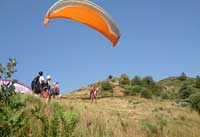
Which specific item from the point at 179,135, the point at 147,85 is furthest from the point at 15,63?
the point at 147,85

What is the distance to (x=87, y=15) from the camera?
42.6 ft

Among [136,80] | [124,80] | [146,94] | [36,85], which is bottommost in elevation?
[36,85]

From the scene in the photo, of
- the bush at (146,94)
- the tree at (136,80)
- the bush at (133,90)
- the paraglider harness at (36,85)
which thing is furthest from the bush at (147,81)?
the paraglider harness at (36,85)

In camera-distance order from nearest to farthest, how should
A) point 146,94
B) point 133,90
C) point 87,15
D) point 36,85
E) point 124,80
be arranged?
1. point 87,15
2. point 36,85
3. point 146,94
4. point 133,90
5. point 124,80

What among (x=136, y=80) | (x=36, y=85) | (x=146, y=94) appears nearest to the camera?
(x=36, y=85)

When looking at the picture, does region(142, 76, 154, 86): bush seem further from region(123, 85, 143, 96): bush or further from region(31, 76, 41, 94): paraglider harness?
region(31, 76, 41, 94): paraglider harness

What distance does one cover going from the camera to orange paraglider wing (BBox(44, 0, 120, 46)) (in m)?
12.1

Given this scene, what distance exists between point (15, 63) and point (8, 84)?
0.90ft

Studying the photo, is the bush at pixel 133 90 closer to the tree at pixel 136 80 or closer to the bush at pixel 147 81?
the bush at pixel 147 81

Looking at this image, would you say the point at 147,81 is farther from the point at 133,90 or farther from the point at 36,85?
the point at 36,85

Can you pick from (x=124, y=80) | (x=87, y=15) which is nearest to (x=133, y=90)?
(x=124, y=80)

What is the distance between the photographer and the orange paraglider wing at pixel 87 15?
12102 millimetres

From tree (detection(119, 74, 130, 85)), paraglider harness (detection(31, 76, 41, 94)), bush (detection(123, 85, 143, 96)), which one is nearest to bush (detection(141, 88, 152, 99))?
bush (detection(123, 85, 143, 96))

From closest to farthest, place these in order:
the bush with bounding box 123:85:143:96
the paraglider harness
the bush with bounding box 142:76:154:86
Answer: the paraglider harness < the bush with bounding box 123:85:143:96 < the bush with bounding box 142:76:154:86
